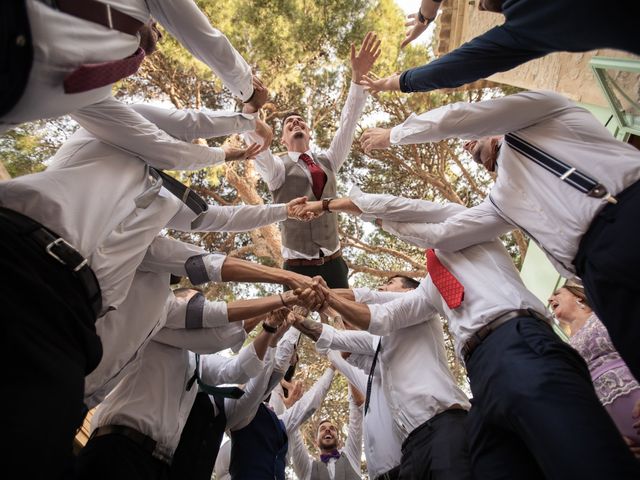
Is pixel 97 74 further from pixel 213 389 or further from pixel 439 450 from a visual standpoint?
pixel 439 450

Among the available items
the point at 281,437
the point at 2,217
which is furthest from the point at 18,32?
the point at 281,437

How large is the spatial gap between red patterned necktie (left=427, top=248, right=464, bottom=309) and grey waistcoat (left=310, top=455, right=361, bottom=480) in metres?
3.20

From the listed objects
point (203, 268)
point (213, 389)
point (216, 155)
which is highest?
point (216, 155)

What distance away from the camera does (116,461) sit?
2137mm

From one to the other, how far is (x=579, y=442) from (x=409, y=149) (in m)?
6.66

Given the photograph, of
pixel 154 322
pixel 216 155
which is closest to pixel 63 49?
pixel 216 155

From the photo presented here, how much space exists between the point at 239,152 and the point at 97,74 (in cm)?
157

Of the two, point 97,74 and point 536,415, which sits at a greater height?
point 97,74

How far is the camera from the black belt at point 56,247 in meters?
1.29

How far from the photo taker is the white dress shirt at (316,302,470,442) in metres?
2.46

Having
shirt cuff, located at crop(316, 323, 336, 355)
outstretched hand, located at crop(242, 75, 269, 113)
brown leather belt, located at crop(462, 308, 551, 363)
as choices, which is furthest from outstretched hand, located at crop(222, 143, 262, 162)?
brown leather belt, located at crop(462, 308, 551, 363)

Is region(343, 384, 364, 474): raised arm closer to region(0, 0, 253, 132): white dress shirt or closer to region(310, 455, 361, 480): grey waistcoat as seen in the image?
region(310, 455, 361, 480): grey waistcoat

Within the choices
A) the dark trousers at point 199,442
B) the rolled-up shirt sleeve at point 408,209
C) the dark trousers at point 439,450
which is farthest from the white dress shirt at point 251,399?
the rolled-up shirt sleeve at point 408,209

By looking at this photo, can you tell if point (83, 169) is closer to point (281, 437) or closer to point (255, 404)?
point (255, 404)
